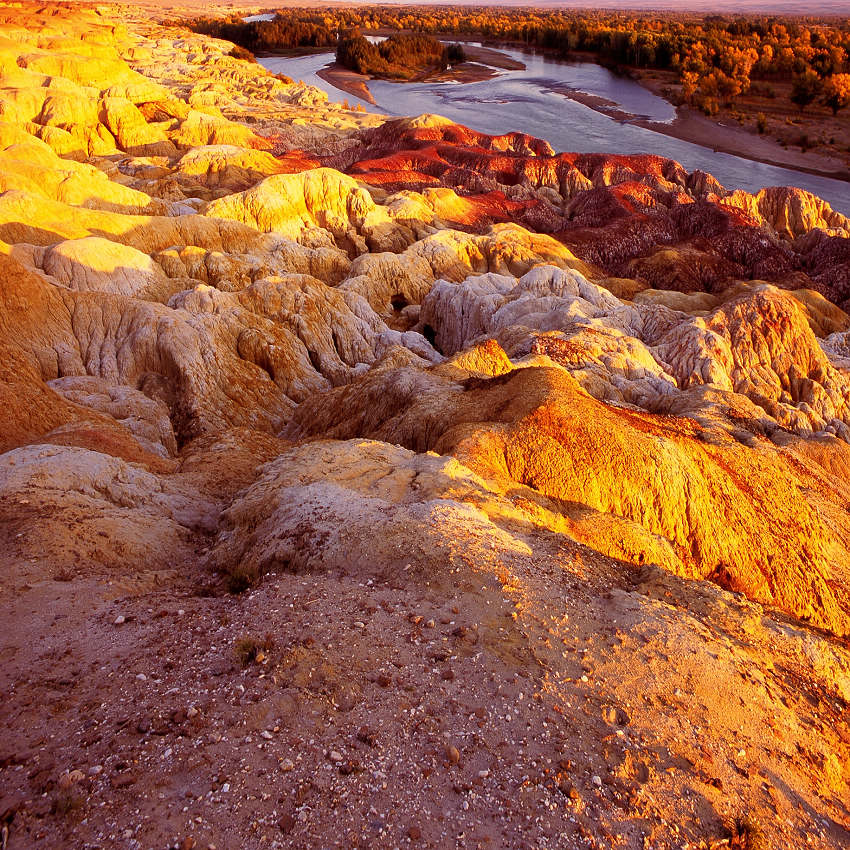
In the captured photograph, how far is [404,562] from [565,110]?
95.6 metres

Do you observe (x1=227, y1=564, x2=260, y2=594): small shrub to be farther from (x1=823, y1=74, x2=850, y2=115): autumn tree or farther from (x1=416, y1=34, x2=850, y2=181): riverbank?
(x1=823, y1=74, x2=850, y2=115): autumn tree

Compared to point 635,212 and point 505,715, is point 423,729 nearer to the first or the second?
point 505,715

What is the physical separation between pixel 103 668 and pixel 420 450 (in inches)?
328

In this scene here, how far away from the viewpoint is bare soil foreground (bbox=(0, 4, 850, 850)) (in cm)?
488

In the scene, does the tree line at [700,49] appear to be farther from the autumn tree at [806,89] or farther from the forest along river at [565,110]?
the forest along river at [565,110]

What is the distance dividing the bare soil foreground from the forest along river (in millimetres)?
45674

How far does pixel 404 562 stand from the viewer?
774cm

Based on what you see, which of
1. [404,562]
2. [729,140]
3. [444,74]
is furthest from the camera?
[444,74]

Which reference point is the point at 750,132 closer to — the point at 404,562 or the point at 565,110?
the point at 565,110

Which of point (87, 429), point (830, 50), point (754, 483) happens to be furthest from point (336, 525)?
point (830, 50)

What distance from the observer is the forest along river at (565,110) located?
65.9 meters

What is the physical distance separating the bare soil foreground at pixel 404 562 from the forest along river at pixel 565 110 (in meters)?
45.7

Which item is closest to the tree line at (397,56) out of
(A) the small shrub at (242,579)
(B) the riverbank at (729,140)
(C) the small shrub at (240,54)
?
(C) the small shrub at (240,54)

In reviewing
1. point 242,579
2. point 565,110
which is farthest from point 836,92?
point 242,579
